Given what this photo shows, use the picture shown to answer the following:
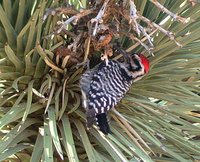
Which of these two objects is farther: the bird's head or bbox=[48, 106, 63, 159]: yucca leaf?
the bird's head

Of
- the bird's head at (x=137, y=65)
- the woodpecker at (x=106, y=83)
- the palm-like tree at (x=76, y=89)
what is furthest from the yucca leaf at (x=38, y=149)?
the bird's head at (x=137, y=65)

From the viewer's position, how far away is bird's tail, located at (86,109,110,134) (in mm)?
1088

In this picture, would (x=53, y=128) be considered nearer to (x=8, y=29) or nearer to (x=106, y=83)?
(x=106, y=83)

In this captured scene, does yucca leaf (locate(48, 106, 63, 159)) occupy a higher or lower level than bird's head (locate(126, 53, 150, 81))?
lower

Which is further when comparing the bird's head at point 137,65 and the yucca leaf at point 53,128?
the bird's head at point 137,65

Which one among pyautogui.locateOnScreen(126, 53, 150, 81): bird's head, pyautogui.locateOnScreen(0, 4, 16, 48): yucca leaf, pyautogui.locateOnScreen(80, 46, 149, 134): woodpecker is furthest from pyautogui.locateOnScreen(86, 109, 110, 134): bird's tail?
pyautogui.locateOnScreen(0, 4, 16, 48): yucca leaf

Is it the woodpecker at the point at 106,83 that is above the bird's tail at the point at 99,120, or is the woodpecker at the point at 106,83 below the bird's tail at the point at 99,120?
above

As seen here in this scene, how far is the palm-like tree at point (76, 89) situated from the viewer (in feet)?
3.59

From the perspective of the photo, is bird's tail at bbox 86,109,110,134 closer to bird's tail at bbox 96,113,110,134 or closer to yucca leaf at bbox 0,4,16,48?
bird's tail at bbox 96,113,110,134

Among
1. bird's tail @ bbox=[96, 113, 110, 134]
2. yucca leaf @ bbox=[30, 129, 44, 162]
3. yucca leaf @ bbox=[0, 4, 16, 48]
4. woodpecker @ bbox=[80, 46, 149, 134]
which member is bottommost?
yucca leaf @ bbox=[30, 129, 44, 162]

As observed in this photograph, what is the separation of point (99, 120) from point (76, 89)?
12 cm

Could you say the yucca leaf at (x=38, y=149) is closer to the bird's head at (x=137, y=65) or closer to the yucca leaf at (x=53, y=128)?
the yucca leaf at (x=53, y=128)

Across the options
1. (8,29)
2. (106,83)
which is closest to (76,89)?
(106,83)

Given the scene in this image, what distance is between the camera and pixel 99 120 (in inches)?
44.1
